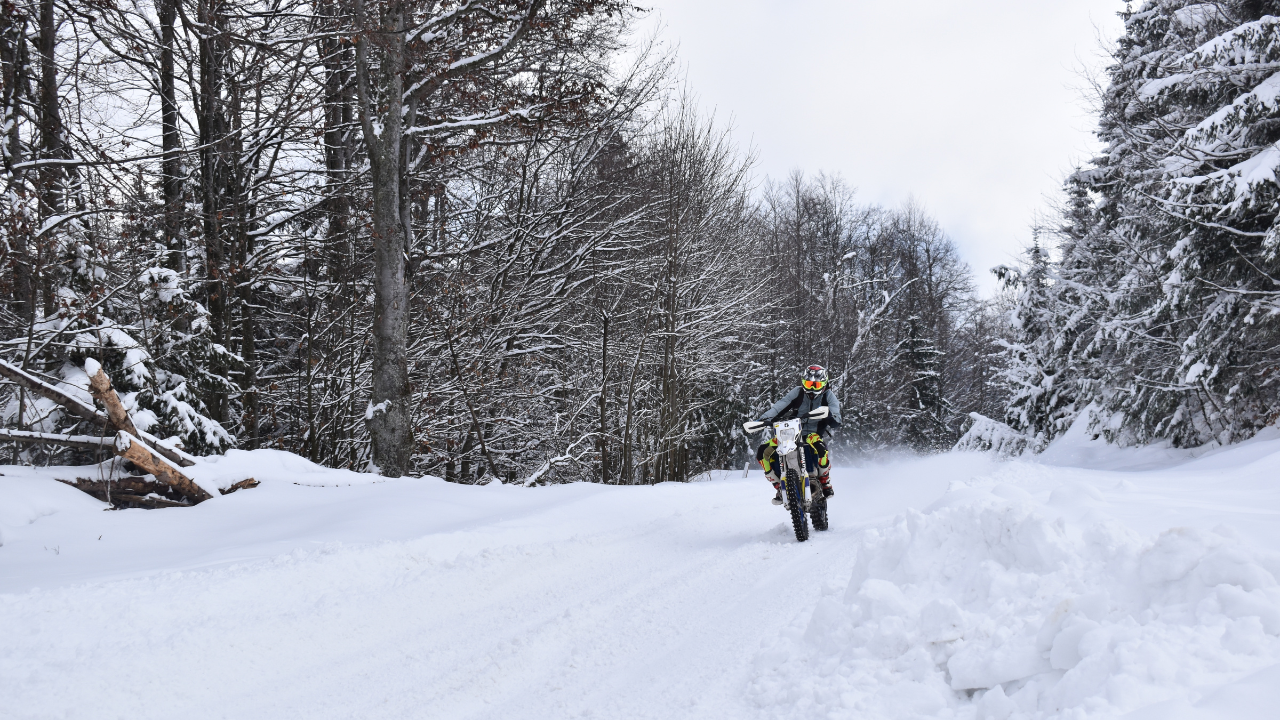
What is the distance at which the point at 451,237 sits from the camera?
13.4m

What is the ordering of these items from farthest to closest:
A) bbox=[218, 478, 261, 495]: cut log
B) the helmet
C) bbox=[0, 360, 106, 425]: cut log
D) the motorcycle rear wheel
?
the helmet
bbox=[218, 478, 261, 495]: cut log
the motorcycle rear wheel
bbox=[0, 360, 106, 425]: cut log

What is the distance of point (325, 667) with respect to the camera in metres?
3.82

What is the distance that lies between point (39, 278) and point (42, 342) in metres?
0.70

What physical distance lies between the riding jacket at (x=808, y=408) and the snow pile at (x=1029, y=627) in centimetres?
322

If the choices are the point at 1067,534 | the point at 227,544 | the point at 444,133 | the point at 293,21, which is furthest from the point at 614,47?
the point at 1067,534

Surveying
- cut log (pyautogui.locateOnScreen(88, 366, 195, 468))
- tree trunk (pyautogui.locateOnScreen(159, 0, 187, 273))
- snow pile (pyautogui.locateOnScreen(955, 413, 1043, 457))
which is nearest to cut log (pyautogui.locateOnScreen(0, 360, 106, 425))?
cut log (pyautogui.locateOnScreen(88, 366, 195, 468))

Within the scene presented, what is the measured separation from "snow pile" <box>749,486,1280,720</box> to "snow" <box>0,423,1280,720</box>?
1 cm

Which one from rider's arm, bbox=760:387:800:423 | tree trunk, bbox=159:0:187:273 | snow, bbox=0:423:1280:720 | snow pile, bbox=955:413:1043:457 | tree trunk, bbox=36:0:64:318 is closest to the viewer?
snow, bbox=0:423:1280:720

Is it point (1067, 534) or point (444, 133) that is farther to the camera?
point (444, 133)

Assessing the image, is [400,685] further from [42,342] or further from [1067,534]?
[42,342]

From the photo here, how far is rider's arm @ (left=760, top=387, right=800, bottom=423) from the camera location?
743cm

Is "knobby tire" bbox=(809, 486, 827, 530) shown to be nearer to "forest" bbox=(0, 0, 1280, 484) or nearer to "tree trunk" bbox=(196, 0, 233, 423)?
"forest" bbox=(0, 0, 1280, 484)

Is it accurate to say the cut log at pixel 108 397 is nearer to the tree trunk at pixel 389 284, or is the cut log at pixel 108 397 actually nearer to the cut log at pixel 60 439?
the cut log at pixel 60 439

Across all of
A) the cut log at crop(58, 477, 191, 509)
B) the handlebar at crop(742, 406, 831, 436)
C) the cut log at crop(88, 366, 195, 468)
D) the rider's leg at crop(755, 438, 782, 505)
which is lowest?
the rider's leg at crop(755, 438, 782, 505)
